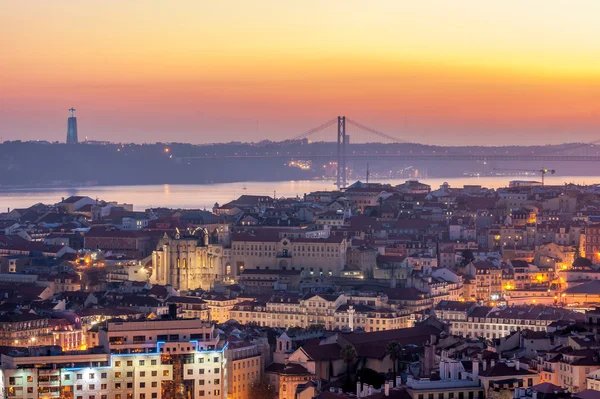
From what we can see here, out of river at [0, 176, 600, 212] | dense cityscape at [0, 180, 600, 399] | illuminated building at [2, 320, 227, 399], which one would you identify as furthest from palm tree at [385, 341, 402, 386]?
river at [0, 176, 600, 212]

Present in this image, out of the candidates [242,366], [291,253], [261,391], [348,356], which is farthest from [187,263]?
[261,391]

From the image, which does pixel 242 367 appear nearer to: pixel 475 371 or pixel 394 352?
pixel 394 352

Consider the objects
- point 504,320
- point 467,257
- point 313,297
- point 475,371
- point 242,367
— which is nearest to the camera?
point 475,371

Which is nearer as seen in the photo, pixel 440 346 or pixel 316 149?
pixel 440 346

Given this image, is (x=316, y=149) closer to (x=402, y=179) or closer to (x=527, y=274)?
(x=402, y=179)

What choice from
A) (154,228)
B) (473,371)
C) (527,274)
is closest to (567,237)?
(527,274)

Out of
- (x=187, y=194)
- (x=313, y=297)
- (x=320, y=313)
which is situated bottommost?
(x=320, y=313)
